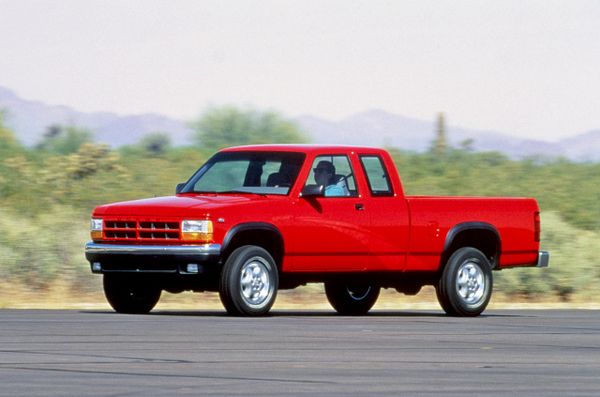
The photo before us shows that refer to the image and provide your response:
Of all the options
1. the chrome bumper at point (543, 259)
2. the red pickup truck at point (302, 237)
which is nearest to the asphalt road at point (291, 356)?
the red pickup truck at point (302, 237)

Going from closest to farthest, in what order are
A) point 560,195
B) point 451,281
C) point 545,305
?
point 451,281
point 545,305
point 560,195

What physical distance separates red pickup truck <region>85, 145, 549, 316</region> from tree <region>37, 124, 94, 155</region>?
116 ft

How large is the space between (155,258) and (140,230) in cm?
42

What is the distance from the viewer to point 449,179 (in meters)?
49.4

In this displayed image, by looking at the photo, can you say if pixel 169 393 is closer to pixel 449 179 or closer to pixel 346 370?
pixel 346 370

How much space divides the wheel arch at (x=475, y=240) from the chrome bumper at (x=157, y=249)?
3.62 metres

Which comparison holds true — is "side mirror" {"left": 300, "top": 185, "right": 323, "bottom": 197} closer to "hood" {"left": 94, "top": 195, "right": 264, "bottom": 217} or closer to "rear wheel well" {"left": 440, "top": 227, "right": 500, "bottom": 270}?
"hood" {"left": 94, "top": 195, "right": 264, "bottom": 217}

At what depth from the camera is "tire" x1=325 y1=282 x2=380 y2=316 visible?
2205cm

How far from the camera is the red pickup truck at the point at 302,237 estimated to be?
18797 mm

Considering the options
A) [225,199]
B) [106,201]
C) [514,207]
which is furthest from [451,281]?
[106,201]

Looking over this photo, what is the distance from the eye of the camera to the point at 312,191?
19.5 meters

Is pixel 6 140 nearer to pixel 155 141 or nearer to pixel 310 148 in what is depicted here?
pixel 155 141

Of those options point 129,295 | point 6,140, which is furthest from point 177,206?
point 6,140

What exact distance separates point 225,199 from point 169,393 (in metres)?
8.29
